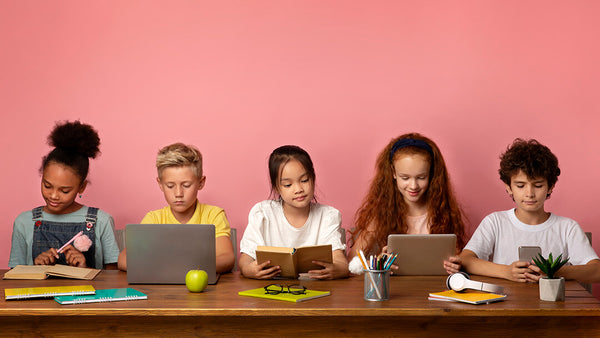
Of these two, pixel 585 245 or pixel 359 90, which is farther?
pixel 359 90

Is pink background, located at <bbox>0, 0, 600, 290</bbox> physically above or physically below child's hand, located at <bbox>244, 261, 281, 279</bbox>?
above

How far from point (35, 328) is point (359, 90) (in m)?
2.19

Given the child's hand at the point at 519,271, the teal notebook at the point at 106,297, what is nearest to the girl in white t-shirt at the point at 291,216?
the teal notebook at the point at 106,297

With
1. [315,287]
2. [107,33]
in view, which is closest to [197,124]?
[107,33]

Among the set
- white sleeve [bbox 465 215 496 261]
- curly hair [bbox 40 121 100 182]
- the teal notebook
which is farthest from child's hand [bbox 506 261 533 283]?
curly hair [bbox 40 121 100 182]

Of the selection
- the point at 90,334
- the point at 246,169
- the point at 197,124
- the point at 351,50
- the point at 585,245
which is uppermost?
the point at 351,50

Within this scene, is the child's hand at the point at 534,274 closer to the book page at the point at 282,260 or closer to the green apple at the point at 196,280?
the book page at the point at 282,260

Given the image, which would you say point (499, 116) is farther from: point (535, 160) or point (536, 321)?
point (536, 321)

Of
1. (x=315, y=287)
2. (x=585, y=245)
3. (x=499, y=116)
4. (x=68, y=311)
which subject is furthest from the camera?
(x=499, y=116)

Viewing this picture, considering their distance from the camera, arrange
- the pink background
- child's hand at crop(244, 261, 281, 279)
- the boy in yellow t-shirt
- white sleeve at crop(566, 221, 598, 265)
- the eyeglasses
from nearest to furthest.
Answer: the eyeglasses, child's hand at crop(244, 261, 281, 279), white sleeve at crop(566, 221, 598, 265), the boy in yellow t-shirt, the pink background

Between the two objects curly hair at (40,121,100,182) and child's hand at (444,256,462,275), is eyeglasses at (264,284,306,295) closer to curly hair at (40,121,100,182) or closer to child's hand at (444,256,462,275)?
child's hand at (444,256,462,275)

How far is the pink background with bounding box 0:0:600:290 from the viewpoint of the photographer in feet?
11.3

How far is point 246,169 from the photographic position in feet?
11.8

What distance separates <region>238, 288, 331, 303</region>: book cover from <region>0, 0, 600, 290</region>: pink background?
57.3 inches
